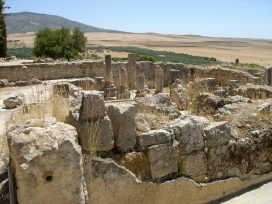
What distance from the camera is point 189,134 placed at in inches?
252

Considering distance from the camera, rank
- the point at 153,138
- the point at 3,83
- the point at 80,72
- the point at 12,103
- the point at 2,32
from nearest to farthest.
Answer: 1. the point at 153,138
2. the point at 12,103
3. the point at 3,83
4. the point at 80,72
5. the point at 2,32

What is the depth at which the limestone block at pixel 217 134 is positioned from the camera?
261 inches

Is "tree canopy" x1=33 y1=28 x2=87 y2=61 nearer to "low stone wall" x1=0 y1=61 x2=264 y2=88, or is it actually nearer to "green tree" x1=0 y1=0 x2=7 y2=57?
"green tree" x1=0 y1=0 x2=7 y2=57

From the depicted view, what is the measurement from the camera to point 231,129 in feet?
23.7

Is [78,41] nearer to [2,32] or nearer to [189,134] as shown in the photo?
[2,32]

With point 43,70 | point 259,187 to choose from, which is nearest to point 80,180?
point 259,187

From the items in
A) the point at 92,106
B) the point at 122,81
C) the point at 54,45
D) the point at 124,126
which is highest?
the point at 92,106

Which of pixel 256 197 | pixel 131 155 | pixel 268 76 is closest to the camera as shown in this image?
pixel 131 155

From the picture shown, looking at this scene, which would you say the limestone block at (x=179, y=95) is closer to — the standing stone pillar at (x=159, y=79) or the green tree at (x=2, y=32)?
the standing stone pillar at (x=159, y=79)

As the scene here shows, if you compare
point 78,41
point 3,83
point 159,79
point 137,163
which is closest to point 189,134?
point 137,163

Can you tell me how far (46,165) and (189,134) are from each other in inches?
107

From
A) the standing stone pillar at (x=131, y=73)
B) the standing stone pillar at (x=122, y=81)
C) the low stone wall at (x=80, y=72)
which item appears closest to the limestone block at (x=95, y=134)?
the low stone wall at (x=80, y=72)

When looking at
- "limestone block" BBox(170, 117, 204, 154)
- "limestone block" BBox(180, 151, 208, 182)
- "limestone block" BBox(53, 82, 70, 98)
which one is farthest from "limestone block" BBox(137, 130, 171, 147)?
"limestone block" BBox(53, 82, 70, 98)

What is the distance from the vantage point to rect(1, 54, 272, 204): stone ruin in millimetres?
4528
